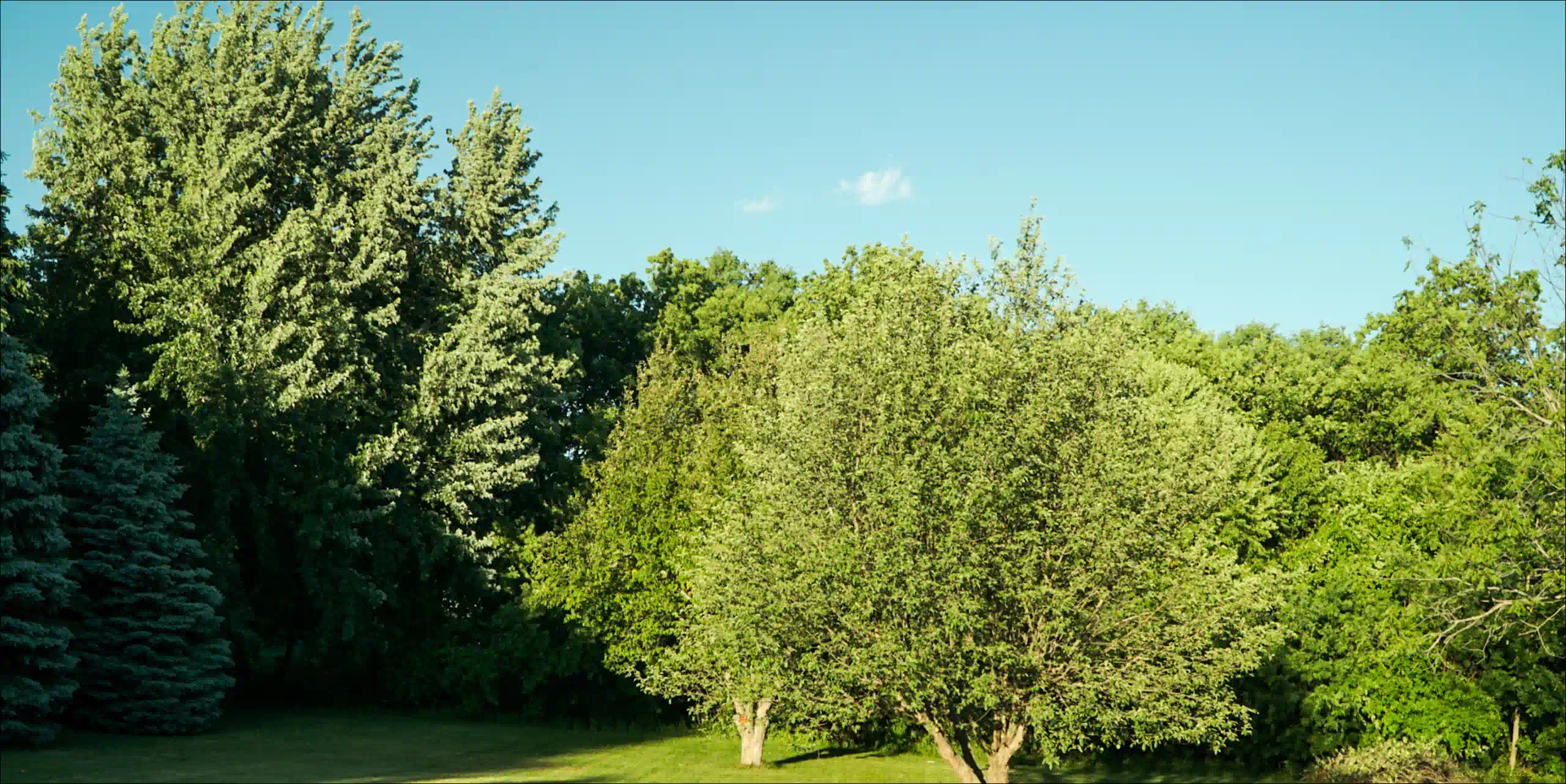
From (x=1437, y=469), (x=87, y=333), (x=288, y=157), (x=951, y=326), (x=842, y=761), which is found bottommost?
(x=842, y=761)

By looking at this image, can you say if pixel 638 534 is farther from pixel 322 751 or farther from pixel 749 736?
pixel 322 751

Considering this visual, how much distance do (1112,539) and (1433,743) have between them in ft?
56.4

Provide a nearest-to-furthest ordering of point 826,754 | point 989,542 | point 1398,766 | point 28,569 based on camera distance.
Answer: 1. point 989,542
2. point 28,569
3. point 1398,766
4. point 826,754

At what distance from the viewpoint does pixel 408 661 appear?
137 feet

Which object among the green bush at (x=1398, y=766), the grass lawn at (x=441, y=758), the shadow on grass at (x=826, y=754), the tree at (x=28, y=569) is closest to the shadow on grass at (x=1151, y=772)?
the grass lawn at (x=441, y=758)

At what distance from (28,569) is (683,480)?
51.6ft

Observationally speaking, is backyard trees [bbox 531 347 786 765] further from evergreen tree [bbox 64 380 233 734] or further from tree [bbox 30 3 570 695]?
evergreen tree [bbox 64 380 233 734]

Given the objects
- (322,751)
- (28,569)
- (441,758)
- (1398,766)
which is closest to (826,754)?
(441,758)

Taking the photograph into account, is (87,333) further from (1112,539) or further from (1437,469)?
→ (1437,469)

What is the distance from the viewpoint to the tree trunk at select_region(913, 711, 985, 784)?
21.4 m

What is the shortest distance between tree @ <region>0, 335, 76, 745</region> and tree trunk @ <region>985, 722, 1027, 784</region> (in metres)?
20.5

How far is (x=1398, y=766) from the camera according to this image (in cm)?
3045

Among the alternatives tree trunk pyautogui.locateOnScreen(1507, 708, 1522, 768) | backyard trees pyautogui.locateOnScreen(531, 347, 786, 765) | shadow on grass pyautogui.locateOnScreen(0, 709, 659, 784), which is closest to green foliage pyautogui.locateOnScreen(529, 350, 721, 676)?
backyard trees pyautogui.locateOnScreen(531, 347, 786, 765)

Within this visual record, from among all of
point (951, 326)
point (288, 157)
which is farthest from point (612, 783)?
point (288, 157)
